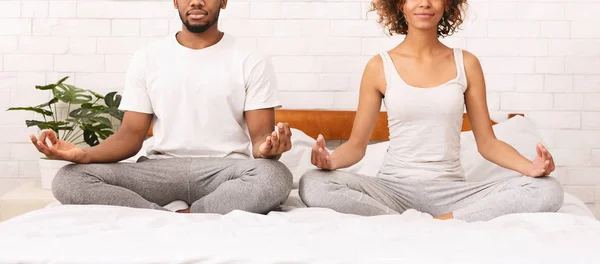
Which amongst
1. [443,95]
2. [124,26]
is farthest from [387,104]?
[124,26]

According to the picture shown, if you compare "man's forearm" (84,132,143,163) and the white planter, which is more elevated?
"man's forearm" (84,132,143,163)

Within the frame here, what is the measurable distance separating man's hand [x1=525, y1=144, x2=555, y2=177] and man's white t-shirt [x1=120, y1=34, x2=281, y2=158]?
785 millimetres

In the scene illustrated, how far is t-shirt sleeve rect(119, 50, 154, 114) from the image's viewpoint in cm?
243

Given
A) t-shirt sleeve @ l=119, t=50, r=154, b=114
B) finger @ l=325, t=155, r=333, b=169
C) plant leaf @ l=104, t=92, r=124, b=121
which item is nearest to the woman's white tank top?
finger @ l=325, t=155, r=333, b=169

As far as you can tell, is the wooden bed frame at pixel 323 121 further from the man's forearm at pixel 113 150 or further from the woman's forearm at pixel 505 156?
the woman's forearm at pixel 505 156

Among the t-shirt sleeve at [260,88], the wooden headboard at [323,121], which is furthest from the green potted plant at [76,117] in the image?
the t-shirt sleeve at [260,88]

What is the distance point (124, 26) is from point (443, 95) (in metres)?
1.56

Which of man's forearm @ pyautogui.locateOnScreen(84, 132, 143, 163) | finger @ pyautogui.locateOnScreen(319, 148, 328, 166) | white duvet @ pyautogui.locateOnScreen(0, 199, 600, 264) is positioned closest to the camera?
white duvet @ pyautogui.locateOnScreen(0, 199, 600, 264)

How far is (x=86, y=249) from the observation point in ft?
4.98

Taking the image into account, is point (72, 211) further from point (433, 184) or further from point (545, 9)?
point (545, 9)

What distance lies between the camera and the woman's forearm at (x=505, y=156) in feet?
7.14

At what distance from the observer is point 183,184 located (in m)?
2.27

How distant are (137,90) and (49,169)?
0.76 m

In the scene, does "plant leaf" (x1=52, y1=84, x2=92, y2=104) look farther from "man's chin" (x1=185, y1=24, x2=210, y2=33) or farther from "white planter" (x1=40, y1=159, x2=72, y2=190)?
"man's chin" (x1=185, y1=24, x2=210, y2=33)
